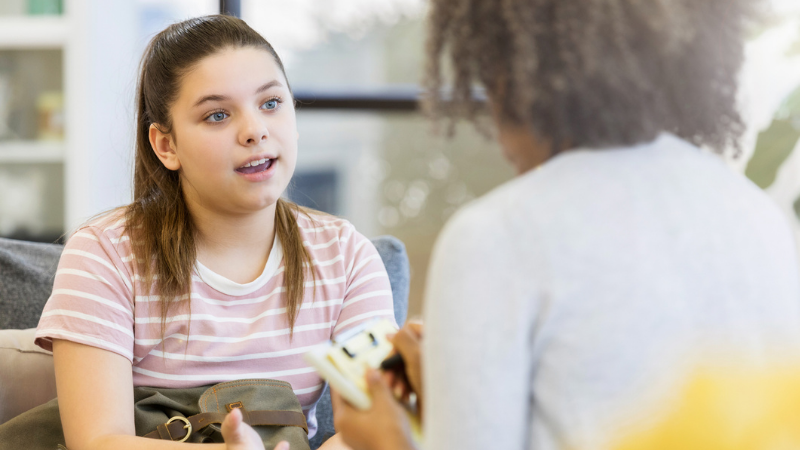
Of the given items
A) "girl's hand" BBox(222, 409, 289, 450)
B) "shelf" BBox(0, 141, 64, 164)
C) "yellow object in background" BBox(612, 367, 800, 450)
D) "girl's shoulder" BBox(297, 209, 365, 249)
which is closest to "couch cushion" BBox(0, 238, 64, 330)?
"girl's shoulder" BBox(297, 209, 365, 249)

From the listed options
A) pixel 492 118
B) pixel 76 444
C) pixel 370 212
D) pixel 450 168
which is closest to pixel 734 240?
pixel 492 118

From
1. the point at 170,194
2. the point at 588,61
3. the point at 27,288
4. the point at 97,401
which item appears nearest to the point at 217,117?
the point at 170,194

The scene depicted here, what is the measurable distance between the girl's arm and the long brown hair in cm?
10

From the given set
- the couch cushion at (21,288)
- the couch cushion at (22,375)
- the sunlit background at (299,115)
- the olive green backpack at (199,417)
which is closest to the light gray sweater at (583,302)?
the olive green backpack at (199,417)

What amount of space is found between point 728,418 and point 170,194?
2.84ft

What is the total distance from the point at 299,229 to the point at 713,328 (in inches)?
29.8

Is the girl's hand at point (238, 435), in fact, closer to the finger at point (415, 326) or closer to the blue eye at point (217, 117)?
the finger at point (415, 326)

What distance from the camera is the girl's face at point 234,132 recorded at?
0.98 meters

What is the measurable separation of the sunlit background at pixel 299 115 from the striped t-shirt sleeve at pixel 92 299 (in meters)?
1.12

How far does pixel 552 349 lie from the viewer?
50 centimetres

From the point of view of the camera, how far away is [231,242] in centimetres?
108

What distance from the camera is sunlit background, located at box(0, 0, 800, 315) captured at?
235 cm

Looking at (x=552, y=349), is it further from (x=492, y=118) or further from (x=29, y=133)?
(x=29, y=133)

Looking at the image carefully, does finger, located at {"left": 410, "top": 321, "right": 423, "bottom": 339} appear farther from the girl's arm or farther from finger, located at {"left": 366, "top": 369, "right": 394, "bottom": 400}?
→ the girl's arm
